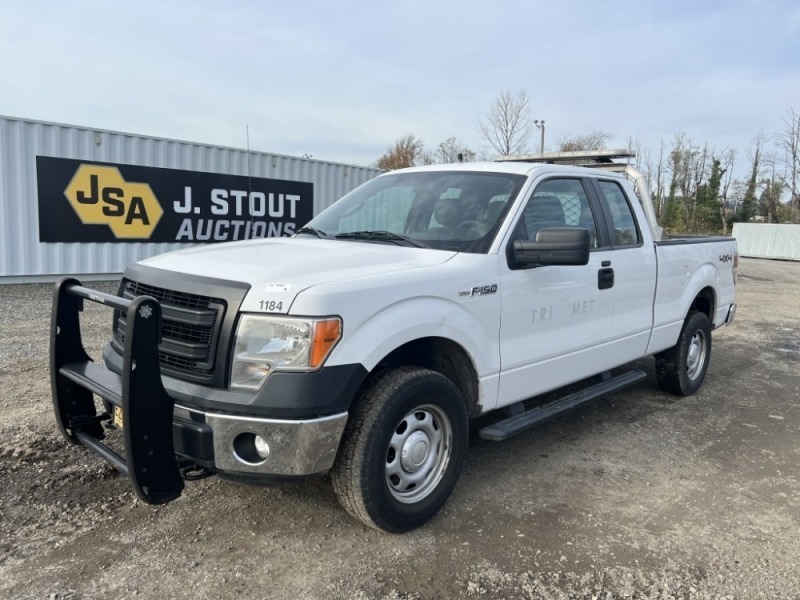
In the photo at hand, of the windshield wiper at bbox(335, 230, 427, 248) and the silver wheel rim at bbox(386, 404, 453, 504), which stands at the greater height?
the windshield wiper at bbox(335, 230, 427, 248)

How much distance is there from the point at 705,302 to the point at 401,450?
4326mm

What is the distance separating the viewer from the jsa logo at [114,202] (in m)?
11.6

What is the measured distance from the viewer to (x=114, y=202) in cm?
1210

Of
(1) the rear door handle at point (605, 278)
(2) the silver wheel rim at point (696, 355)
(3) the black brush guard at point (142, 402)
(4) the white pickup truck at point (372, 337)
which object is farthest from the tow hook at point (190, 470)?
(2) the silver wheel rim at point (696, 355)

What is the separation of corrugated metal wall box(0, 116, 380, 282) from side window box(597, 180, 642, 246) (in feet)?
20.6

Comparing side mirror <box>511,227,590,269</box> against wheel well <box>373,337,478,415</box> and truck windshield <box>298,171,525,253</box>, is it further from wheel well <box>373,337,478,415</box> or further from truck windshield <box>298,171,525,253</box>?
wheel well <box>373,337,478,415</box>

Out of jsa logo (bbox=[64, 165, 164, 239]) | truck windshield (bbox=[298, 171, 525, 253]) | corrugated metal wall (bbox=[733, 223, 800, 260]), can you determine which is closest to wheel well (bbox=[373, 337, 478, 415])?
truck windshield (bbox=[298, 171, 525, 253])

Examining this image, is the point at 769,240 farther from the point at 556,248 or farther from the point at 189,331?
the point at 189,331

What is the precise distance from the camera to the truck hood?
9.16 ft

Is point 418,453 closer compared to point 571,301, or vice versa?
point 418,453

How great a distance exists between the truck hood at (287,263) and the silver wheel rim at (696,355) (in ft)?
11.6

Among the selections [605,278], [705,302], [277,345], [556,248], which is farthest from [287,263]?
[705,302]

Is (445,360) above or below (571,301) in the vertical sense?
below

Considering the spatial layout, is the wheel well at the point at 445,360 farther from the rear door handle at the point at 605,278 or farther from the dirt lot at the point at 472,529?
the rear door handle at the point at 605,278
